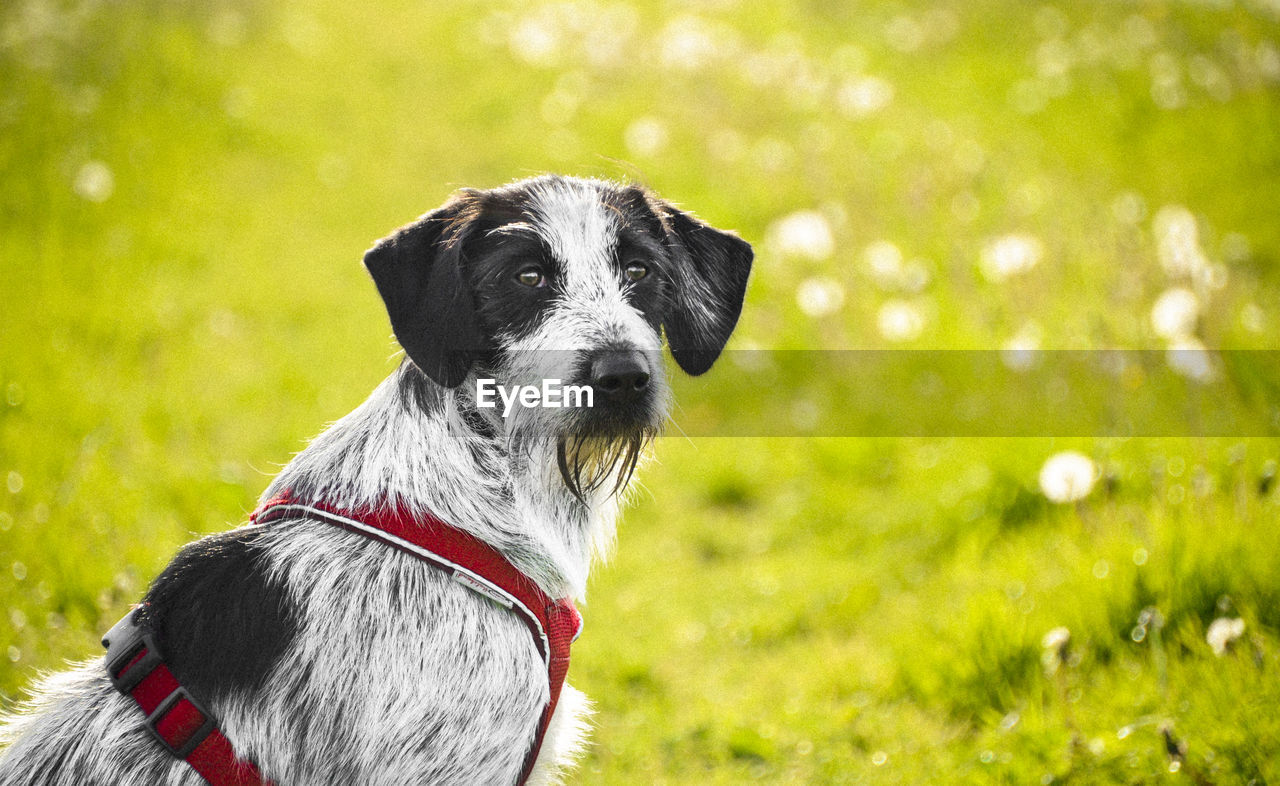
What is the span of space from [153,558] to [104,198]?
457 cm

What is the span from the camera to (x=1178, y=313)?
180 inches

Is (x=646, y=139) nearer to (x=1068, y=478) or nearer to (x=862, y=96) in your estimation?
(x=862, y=96)

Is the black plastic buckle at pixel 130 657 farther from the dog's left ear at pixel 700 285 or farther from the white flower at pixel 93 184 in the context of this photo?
the white flower at pixel 93 184

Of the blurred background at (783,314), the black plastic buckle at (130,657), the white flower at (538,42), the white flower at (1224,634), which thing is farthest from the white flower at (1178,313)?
the white flower at (538,42)

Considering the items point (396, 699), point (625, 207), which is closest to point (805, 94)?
point (625, 207)

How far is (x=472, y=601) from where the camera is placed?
2336 mm

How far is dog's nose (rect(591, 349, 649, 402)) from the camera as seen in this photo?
2311 millimetres

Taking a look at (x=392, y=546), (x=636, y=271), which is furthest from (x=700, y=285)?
(x=392, y=546)

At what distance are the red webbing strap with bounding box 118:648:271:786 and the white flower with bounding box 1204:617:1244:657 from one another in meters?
3.18

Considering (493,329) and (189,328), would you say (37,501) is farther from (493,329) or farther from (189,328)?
(493,329)

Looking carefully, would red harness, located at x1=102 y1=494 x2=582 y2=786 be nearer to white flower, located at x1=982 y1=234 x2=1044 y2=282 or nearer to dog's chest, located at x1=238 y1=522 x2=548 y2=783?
dog's chest, located at x1=238 y1=522 x2=548 y2=783

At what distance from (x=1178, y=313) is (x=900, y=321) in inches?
69.4

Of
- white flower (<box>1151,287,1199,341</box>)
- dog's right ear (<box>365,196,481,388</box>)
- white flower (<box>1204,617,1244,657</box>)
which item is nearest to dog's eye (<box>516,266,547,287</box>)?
dog's right ear (<box>365,196,481,388</box>)

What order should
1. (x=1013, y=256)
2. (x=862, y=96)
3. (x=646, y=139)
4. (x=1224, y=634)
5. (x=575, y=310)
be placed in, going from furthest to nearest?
(x=646, y=139)
(x=862, y=96)
(x=1013, y=256)
(x=1224, y=634)
(x=575, y=310)
